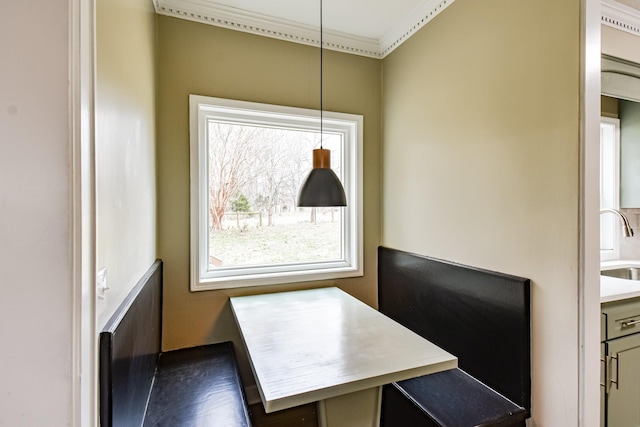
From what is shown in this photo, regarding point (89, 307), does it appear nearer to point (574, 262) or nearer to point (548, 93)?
point (574, 262)

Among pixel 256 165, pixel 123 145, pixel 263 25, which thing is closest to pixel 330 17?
pixel 263 25

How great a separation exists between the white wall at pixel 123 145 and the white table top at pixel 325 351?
58cm

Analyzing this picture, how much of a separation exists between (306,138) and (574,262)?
1798 millimetres

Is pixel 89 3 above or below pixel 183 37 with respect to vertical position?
below

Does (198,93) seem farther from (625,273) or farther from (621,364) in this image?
(625,273)

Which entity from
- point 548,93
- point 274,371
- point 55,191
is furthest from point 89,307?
point 548,93

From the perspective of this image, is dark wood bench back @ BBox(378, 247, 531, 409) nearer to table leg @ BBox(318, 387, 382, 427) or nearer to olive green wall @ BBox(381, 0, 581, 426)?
olive green wall @ BBox(381, 0, 581, 426)

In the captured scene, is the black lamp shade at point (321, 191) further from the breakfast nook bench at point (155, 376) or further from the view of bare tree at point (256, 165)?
the breakfast nook bench at point (155, 376)

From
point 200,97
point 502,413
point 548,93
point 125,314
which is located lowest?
point 502,413

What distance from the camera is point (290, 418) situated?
6.28 ft

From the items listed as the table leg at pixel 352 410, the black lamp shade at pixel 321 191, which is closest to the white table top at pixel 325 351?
the table leg at pixel 352 410

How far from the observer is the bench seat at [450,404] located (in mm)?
1273

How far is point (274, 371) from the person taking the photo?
43.7 inches

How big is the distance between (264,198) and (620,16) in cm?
239
